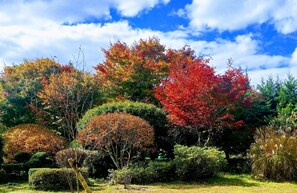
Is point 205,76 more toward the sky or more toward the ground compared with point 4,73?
more toward the ground

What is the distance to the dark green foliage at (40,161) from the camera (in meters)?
14.9

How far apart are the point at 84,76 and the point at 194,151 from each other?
11083 millimetres

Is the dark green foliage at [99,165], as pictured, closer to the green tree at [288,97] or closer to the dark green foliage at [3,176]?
the dark green foliage at [3,176]

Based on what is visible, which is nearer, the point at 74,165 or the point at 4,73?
the point at 74,165

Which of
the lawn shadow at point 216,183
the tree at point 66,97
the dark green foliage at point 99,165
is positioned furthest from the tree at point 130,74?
Result: the lawn shadow at point 216,183

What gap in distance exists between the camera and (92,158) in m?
14.3

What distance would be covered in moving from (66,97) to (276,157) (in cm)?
1189

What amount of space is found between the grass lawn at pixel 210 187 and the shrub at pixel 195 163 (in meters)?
0.40

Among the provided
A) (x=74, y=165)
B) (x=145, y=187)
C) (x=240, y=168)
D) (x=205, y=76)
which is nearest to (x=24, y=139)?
(x=145, y=187)

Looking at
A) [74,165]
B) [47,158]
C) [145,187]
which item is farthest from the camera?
[47,158]

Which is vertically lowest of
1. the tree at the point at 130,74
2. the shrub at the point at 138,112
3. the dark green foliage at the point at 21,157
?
the dark green foliage at the point at 21,157

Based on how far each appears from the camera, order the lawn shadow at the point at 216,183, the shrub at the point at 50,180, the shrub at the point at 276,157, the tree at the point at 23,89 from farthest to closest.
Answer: the tree at the point at 23,89
the shrub at the point at 276,157
the lawn shadow at the point at 216,183
the shrub at the point at 50,180

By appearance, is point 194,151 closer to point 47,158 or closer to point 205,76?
point 205,76

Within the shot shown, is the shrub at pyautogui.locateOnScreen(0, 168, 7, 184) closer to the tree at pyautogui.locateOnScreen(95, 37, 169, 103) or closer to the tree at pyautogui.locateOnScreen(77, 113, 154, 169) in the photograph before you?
the tree at pyautogui.locateOnScreen(77, 113, 154, 169)
